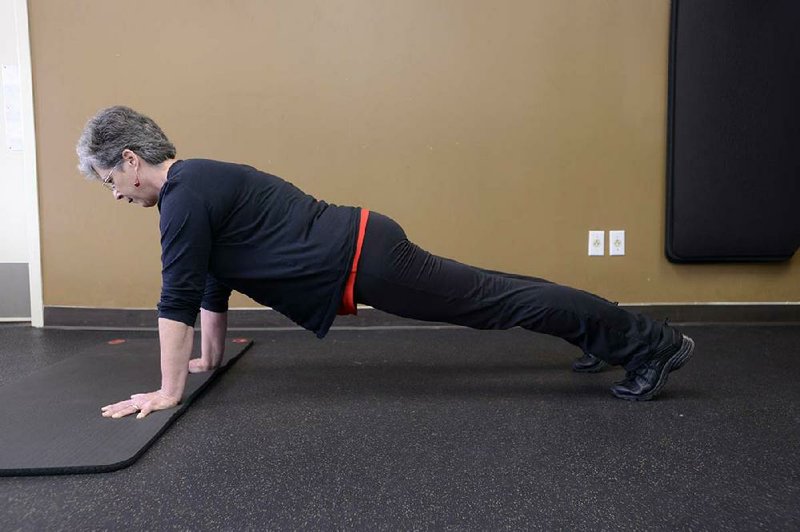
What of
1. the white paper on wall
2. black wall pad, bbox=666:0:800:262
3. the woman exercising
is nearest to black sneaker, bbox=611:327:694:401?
the woman exercising

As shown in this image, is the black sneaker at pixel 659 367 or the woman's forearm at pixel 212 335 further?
the woman's forearm at pixel 212 335

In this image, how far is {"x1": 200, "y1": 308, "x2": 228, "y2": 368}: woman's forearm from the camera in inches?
64.7

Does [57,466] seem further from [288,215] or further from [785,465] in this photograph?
[785,465]

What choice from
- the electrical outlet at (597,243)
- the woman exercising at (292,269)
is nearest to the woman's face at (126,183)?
the woman exercising at (292,269)

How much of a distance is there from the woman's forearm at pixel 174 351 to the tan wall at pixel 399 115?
1.19 m

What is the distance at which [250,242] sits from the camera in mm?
1353

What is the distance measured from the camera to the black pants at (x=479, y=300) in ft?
4.40

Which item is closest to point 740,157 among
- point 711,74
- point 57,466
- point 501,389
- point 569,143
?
point 711,74

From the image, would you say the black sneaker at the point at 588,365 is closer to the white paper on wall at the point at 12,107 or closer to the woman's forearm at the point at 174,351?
the woman's forearm at the point at 174,351

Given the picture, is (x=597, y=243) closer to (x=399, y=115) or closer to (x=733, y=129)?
(x=733, y=129)

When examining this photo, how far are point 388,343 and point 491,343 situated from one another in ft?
1.40

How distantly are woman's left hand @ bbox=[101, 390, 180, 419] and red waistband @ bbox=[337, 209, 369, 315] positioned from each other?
0.50m

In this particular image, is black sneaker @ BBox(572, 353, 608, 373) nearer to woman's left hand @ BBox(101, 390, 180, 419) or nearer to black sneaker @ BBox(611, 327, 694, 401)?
black sneaker @ BBox(611, 327, 694, 401)

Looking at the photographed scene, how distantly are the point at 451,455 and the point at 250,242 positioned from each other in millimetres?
726
